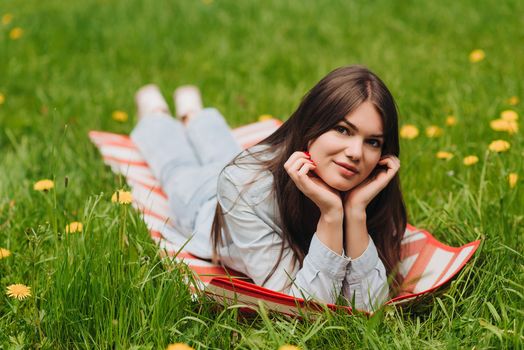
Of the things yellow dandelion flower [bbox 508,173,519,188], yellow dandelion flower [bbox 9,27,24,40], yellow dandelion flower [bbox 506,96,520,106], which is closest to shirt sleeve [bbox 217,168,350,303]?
yellow dandelion flower [bbox 508,173,519,188]

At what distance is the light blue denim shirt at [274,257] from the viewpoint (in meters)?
1.79

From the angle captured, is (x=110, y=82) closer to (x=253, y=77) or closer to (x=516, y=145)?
(x=253, y=77)

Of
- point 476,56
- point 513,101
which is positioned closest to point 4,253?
point 513,101

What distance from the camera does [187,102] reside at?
321cm

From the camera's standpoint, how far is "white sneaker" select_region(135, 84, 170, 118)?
3141mm

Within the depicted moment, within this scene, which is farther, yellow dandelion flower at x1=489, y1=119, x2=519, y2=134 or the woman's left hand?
yellow dandelion flower at x1=489, y1=119, x2=519, y2=134

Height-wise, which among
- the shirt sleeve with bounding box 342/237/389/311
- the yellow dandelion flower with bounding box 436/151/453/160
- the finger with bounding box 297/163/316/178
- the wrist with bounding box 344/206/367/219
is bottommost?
the shirt sleeve with bounding box 342/237/389/311

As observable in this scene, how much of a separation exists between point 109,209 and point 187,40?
2127 millimetres

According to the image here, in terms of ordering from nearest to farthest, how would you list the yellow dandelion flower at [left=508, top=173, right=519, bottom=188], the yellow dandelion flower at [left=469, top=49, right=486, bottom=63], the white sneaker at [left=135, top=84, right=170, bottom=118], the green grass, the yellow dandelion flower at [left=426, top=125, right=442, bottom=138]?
1. the green grass
2. the yellow dandelion flower at [left=508, top=173, right=519, bottom=188]
3. the yellow dandelion flower at [left=426, top=125, right=442, bottom=138]
4. the white sneaker at [left=135, top=84, right=170, bottom=118]
5. the yellow dandelion flower at [left=469, top=49, right=486, bottom=63]

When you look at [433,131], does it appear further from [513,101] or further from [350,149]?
[350,149]

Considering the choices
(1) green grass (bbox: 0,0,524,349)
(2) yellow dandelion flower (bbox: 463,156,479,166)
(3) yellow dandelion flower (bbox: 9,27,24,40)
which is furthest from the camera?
(3) yellow dandelion flower (bbox: 9,27,24,40)

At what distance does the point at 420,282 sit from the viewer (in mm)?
2016

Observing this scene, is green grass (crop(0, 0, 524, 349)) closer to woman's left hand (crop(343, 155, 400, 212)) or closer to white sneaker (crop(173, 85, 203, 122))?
white sneaker (crop(173, 85, 203, 122))

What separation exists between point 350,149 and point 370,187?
0.55 feet
